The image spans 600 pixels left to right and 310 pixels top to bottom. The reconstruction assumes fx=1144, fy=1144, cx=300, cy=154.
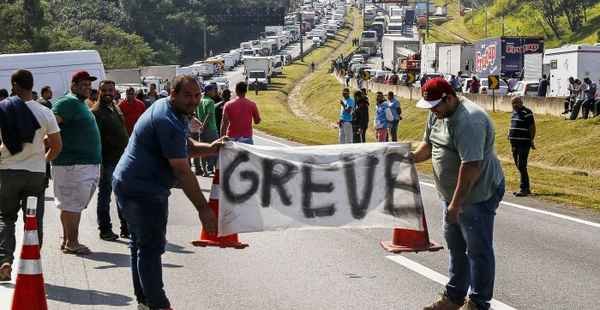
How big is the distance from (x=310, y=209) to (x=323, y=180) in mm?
266

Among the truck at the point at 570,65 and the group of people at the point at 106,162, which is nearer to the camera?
the group of people at the point at 106,162

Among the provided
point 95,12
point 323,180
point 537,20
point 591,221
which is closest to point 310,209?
point 323,180

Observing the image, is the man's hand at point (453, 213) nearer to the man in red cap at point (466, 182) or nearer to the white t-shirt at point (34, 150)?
the man in red cap at point (466, 182)

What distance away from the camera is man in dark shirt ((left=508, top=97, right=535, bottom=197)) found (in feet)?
62.3

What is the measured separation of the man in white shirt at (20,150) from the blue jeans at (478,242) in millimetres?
3869

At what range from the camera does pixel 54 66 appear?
28.8 m

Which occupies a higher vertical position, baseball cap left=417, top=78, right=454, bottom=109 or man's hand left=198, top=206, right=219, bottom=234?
baseball cap left=417, top=78, right=454, bottom=109

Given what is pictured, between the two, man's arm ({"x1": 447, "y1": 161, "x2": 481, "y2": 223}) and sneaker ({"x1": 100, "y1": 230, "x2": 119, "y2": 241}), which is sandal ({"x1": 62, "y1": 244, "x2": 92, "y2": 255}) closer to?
sneaker ({"x1": 100, "y1": 230, "x2": 119, "y2": 241})

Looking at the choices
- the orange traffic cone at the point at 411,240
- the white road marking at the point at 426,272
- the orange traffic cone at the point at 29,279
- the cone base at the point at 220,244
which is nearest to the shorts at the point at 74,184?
the cone base at the point at 220,244

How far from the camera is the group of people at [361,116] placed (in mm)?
28688

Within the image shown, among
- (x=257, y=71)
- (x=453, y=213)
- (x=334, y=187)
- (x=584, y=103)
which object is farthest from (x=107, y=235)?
(x=257, y=71)

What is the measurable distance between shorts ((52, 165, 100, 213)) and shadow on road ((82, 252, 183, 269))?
515 millimetres

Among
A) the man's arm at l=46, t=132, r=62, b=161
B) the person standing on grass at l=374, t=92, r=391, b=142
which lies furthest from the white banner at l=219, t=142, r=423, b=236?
the person standing on grass at l=374, t=92, r=391, b=142

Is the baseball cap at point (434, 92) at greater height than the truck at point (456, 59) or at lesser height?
greater
